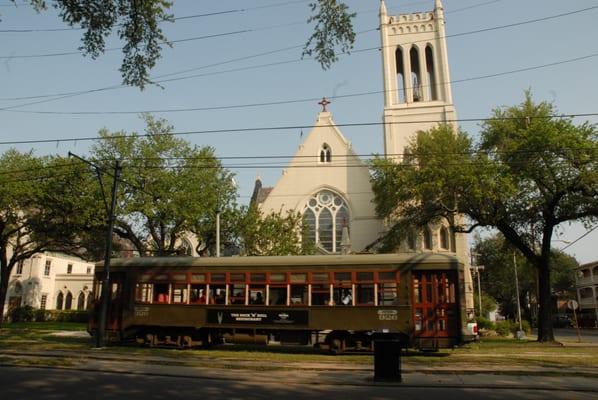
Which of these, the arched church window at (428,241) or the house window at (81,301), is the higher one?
the arched church window at (428,241)

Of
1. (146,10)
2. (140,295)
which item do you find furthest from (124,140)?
(146,10)

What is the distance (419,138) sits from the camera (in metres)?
29.8

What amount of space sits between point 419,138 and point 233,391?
23.5 meters

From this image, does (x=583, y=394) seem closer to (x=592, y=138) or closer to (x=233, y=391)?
(x=233, y=391)

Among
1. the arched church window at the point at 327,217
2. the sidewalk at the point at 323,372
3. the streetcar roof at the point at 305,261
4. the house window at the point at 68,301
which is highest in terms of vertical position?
the arched church window at the point at 327,217

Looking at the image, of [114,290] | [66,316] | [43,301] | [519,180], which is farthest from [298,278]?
[43,301]

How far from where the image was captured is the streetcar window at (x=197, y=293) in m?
17.5

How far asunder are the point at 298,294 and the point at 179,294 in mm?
4513

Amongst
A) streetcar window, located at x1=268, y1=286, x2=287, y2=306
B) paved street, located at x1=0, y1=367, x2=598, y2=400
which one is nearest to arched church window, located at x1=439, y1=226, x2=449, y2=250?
streetcar window, located at x1=268, y1=286, x2=287, y2=306

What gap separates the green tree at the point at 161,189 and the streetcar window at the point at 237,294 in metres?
12.5

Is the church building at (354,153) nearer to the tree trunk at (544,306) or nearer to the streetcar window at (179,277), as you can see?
the tree trunk at (544,306)

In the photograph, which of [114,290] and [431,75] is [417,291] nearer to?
[114,290]

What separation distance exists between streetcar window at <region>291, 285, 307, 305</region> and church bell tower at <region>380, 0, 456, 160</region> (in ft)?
83.6

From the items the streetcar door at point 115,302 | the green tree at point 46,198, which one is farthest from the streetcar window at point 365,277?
the green tree at point 46,198
